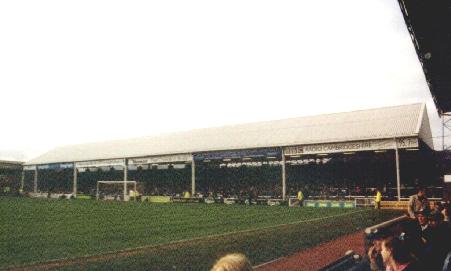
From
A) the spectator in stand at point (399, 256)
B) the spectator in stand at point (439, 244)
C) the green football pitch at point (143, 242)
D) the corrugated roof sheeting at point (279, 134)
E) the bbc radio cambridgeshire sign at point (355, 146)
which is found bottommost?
the green football pitch at point (143, 242)

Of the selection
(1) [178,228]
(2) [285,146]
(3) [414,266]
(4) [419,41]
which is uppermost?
(4) [419,41]

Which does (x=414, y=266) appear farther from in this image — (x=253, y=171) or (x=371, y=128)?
(x=253, y=171)

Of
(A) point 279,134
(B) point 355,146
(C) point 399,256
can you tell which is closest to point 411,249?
(C) point 399,256

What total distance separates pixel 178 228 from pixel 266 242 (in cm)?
484

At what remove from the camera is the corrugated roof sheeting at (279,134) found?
2867cm

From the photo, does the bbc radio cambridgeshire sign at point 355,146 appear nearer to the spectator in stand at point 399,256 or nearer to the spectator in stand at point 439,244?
the spectator in stand at point 439,244

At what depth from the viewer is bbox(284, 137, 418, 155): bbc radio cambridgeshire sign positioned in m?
25.8

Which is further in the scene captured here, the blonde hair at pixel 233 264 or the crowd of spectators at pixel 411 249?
the crowd of spectators at pixel 411 249

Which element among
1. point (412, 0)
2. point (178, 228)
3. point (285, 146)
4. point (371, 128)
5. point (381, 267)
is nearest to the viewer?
point (381, 267)

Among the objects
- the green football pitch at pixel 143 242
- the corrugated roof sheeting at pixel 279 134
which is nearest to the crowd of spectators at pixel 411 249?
the green football pitch at pixel 143 242

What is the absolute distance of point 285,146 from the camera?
31.0 metres

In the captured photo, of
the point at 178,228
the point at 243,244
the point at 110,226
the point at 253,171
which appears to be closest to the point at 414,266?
the point at 243,244

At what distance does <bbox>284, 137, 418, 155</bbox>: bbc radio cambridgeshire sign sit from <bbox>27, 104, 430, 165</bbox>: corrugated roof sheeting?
1.32 ft

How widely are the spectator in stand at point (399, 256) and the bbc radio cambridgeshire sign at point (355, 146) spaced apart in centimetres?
2456
